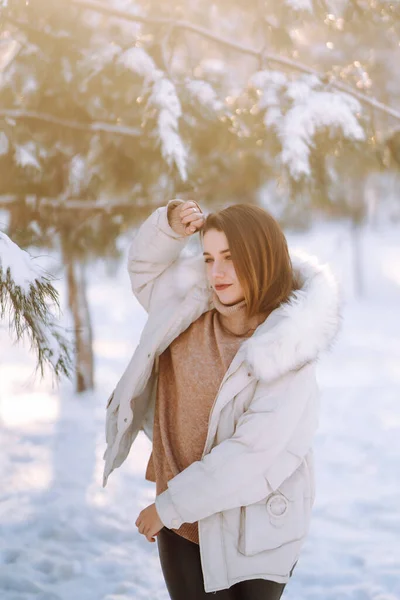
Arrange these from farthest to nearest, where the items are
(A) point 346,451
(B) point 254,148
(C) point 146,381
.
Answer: (A) point 346,451 → (B) point 254,148 → (C) point 146,381

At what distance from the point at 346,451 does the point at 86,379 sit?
2.64 meters

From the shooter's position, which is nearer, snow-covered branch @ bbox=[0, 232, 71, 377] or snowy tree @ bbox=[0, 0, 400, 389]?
snow-covered branch @ bbox=[0, 232, 71, 377]

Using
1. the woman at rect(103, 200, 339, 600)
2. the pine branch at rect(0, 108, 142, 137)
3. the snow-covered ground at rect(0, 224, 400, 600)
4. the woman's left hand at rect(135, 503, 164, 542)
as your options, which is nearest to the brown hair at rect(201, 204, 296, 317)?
the woman at rect(103, 200, 339, 600)

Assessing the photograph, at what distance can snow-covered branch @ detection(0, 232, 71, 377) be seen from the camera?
6.02 feet

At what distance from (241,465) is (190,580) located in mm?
439

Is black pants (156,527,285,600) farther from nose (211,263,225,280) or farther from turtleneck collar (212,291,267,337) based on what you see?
nose (211,263,225,280)

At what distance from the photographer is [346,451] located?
5.01 meters

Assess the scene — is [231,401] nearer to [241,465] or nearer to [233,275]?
[241,465]

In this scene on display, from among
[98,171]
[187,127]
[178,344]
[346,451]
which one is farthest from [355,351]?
[178,344]

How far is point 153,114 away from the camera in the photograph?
319 cm

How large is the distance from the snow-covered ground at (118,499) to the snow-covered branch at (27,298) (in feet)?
3.25

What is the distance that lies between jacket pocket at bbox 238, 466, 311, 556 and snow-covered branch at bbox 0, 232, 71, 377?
0.81m

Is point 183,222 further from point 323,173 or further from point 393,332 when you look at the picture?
point 393,332

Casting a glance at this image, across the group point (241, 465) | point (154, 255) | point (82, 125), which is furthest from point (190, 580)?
point (82, 125)
